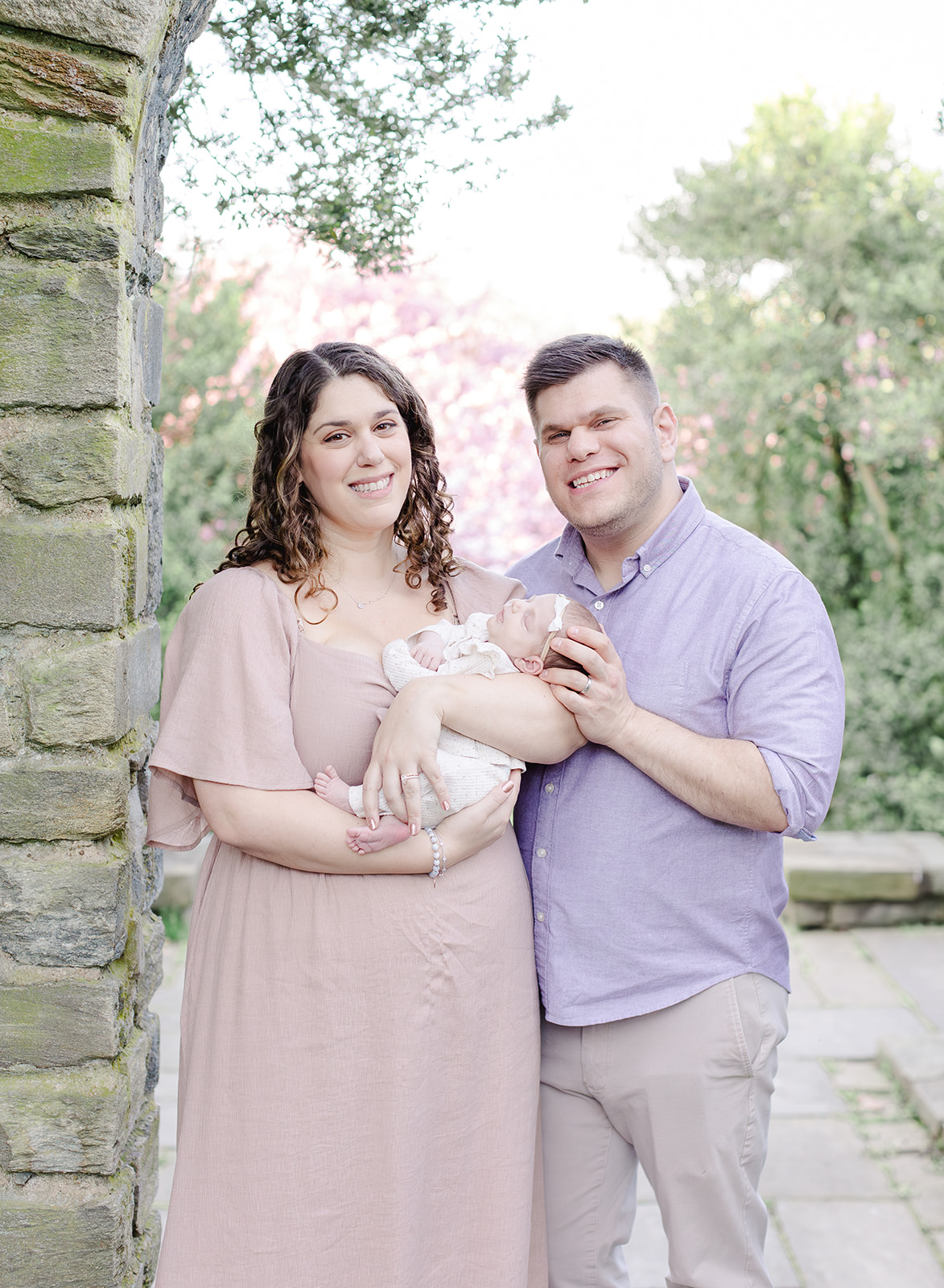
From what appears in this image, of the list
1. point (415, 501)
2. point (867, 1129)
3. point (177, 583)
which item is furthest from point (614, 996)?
point (177, 583)

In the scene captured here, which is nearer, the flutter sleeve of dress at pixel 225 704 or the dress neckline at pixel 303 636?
the flutter sleeve of dress at pixel 225 704

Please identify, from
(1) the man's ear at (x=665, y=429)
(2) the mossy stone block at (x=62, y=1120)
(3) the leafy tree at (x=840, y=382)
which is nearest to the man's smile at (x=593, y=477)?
(1) the man's ear at (x=665, y=429)

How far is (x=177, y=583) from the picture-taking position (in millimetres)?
5070

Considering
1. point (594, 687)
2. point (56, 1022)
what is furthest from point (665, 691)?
point (56, 1022)

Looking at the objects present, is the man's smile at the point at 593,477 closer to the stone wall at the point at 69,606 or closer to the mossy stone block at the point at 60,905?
the stone wall at the point at 69,606

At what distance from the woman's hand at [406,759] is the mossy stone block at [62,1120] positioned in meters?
0.56

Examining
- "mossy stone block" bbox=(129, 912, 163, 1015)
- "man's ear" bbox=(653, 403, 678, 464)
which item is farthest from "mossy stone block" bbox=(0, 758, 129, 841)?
"man's ear" bbox=(653, 403, 678, 464)

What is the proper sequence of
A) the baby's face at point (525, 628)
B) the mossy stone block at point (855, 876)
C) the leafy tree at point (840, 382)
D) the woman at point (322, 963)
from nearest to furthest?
the woman at point (322, 963)
the baby's face at point (525, 628)
the mossy stone block at point (855, 876)
the leafy tree at point (840, 382)

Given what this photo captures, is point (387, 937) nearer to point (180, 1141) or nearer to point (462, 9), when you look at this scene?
point (180, 1141)

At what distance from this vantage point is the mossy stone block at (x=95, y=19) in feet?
4.83

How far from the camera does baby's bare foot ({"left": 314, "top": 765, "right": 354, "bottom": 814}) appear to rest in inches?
67.2

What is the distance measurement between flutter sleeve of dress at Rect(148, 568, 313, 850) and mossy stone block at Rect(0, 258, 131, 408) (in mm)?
363

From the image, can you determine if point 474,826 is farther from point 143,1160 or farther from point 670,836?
point 143,1160

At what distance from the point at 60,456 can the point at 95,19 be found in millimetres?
583
